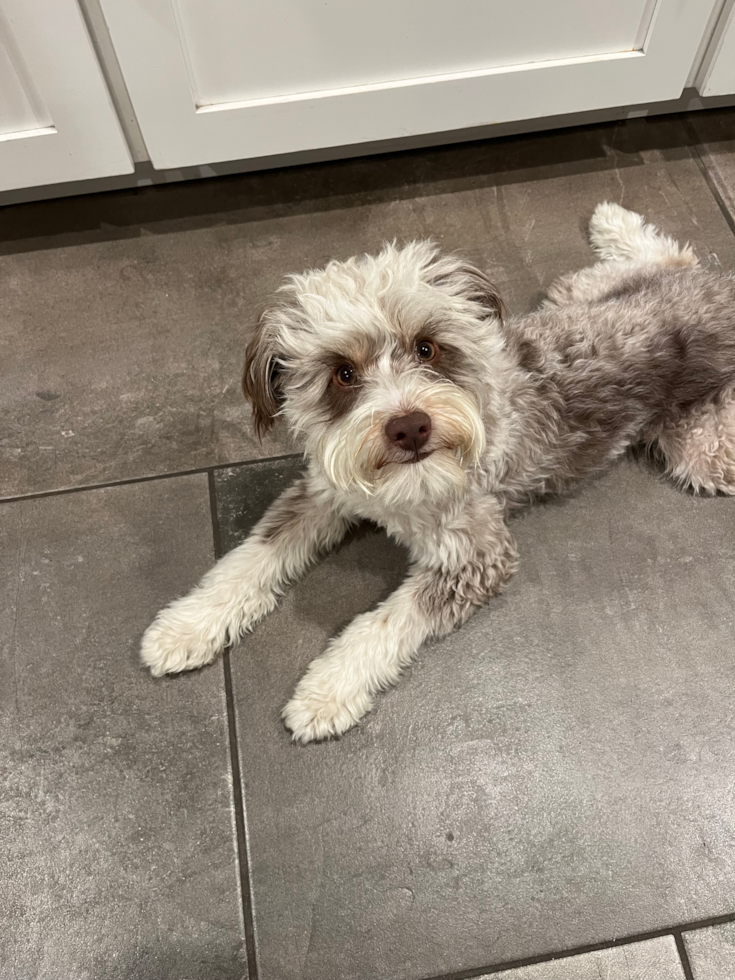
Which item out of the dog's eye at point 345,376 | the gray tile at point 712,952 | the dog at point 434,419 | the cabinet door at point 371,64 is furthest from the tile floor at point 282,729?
the dog's eye at point 345,376

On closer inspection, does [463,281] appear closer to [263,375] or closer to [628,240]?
[263,375]

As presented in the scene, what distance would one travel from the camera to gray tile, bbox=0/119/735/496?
2.20 m

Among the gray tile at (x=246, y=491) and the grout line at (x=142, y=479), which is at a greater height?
the grout line at (x=142, y=479)

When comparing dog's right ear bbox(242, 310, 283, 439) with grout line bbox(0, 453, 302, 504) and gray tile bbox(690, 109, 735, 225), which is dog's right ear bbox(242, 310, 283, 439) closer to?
grout line bbox(0, 453, 302, 504)

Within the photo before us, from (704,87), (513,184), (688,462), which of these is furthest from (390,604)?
(704,87)

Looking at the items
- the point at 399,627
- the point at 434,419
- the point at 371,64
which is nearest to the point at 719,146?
the point at 371,64

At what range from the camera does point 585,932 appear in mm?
1612

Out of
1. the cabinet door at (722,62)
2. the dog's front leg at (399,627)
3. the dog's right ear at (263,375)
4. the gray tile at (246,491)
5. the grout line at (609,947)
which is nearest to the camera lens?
the dog's right ear at (263,375)

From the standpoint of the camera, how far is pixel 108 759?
178 cm

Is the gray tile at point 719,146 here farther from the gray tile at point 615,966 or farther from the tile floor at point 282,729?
the gray tile at point 615,966

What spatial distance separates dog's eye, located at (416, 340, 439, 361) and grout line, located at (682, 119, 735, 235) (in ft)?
5.08

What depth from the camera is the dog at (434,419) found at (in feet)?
4.61

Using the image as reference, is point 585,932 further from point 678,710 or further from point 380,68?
point 380,68

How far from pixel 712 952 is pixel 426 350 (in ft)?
4.55
